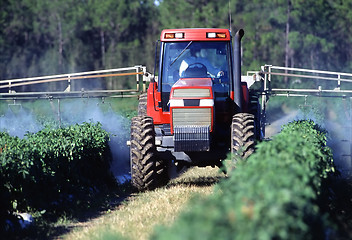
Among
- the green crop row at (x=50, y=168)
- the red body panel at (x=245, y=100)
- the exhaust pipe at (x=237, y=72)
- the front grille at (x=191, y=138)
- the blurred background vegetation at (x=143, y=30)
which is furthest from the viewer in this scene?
the blurred background vegetation at (x=143, y=30)

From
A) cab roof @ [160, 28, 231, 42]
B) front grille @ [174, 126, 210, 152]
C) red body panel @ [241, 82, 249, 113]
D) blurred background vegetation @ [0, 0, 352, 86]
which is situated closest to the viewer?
front grille @ [174, 126, 210, 152]

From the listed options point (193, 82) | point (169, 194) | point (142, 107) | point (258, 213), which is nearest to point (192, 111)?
point (193, 82)

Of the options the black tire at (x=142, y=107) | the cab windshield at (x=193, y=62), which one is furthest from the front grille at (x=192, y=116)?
the black tire at (x=142, y=107)

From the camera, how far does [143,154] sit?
1173 cm

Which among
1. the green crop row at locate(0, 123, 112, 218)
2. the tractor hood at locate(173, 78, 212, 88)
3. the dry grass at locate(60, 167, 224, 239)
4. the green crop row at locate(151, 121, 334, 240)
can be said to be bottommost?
the dry grass at locate(60, 167, 224, 239)

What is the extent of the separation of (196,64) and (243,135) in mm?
2081

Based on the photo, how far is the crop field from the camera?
4.79 m

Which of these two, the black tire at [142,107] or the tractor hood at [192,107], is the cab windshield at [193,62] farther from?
the black tire at [142,107]

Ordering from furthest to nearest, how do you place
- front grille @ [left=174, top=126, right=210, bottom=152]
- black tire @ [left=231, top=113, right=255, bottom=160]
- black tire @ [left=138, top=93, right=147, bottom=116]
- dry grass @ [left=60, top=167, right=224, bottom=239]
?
black tire @ [left=138, top=93, right=147, bottom=116], front grille @ [left=174, top=126, right=210, bottom=152], black tire @ [left=231, top=113, right=255, bottom=160], dry grass @ [left=60, top=167, right=224, bottom=239]

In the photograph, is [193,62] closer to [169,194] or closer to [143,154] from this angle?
[143,154]

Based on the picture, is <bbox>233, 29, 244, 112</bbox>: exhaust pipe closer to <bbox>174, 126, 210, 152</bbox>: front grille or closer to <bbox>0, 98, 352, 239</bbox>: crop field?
<bbox>174, 126, 210, 152</bbox>: front grille

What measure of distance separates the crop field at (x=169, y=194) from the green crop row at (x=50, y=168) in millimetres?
19

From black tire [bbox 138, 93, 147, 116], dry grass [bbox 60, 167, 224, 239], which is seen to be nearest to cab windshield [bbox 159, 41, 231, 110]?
black tire [bbox 138, 93, 147, 116]

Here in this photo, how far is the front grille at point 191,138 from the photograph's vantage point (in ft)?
37.4
